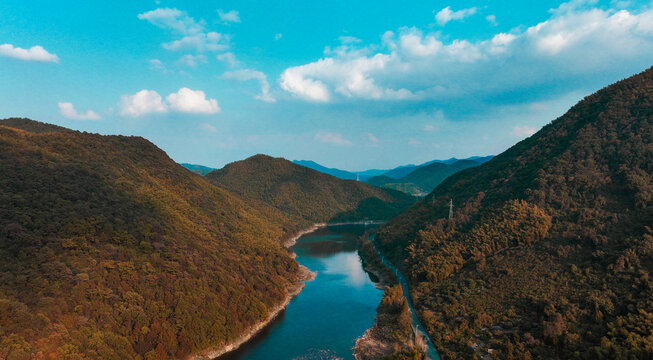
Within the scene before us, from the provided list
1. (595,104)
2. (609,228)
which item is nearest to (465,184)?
(595,104)

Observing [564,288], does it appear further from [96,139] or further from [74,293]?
[96,139]

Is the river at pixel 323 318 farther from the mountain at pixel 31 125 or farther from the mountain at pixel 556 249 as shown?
the mountain at pixel 31 125

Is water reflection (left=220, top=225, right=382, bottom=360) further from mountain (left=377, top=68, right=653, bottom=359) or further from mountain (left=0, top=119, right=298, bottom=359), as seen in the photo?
mountain (left=377, top=68, right=653, bottom=359)

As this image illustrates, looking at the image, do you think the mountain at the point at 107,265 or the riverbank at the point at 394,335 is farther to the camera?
the riverbank at the point at 394,335

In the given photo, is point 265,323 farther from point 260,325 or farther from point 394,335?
point 394,335

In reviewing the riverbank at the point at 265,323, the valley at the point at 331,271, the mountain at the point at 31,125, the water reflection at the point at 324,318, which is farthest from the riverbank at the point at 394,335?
the mountain at the point at 31,125
